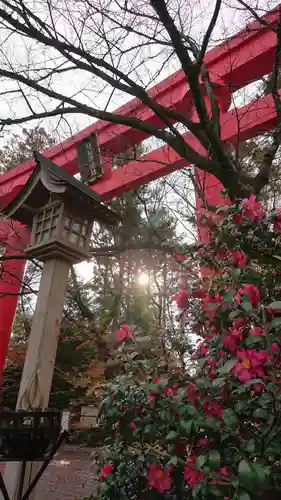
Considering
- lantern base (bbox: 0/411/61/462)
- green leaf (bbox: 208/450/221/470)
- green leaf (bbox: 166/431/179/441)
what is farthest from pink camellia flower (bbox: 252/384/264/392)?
lantern base (bbox: 0/411/61/462)

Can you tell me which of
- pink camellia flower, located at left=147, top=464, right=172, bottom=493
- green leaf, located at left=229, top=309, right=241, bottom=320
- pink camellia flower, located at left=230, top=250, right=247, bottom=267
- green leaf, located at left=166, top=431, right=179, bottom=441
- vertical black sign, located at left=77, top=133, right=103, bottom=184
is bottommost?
pink camellia flower, located at left=147, top=464, right=172, bottom=493

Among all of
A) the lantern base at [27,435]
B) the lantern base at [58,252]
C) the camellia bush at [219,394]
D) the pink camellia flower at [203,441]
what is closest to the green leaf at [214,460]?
the camellia bush at [219,394]

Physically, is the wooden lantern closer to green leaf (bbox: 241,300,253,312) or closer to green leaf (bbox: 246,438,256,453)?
green leaf (bbox: 241,300,253,312)

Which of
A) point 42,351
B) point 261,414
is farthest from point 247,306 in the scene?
point 42,351

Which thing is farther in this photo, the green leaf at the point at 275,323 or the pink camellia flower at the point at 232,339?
the pink camellia flower at the point at 232,339

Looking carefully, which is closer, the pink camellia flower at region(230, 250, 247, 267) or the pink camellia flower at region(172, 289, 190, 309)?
the pink camellia flower at region(230, 250, 247, 267)

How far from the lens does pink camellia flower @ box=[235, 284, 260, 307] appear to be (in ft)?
3.65

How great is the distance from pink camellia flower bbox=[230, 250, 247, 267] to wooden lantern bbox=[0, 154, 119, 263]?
61.7 inches

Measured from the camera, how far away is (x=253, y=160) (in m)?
3.60

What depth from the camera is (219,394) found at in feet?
3.86

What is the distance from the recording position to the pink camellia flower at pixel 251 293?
3.65 ft

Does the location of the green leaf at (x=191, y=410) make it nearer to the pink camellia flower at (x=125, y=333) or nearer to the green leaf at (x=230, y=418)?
the green leaf at (x=230, y=418)

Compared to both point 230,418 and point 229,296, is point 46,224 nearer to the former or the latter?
point 229,296

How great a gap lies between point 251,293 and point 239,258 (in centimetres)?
27
